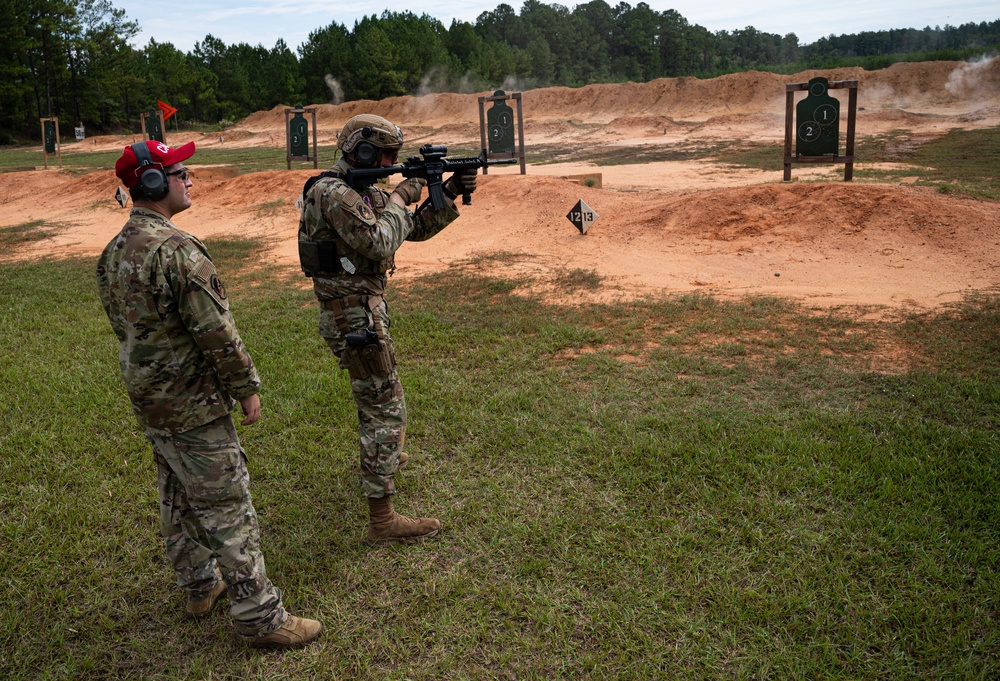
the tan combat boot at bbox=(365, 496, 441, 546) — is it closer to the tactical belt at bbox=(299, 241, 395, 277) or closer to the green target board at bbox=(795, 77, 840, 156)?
the tactical belt at bbox=(299, 241, 395, 277)

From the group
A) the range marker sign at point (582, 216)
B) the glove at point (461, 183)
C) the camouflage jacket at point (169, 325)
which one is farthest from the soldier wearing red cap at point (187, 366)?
the range marker sign at point (582, 216)

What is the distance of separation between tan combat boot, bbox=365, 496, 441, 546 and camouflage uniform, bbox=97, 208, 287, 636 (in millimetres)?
746

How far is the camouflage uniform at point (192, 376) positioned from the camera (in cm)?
253

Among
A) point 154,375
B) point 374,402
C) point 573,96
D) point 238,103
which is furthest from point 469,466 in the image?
point 238,103

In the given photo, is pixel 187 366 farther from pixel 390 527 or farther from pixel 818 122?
pixel 818 122

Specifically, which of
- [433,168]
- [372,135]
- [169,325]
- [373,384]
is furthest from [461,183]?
[169,325]

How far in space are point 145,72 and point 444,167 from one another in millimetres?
67918

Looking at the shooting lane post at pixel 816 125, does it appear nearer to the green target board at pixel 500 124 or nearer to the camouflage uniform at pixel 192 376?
A: the green target board at pixel 500 124

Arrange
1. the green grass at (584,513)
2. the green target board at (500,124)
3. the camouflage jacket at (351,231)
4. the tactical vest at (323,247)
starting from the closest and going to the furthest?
the green grass at (584,513)
the camouflage jacket at (351,231)
the tactical vest at (323,247)
the green target board at (500,124)

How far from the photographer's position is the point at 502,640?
2.84 meters

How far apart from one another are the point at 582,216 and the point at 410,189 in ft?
22.7

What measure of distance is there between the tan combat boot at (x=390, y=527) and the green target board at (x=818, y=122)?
1093 centimetres

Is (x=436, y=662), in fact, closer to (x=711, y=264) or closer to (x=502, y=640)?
(x=502, y=640)

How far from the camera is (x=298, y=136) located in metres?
20.6
